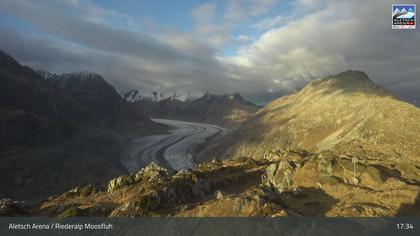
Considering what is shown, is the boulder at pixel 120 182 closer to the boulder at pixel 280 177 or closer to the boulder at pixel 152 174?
the boulder at pixel 152 174

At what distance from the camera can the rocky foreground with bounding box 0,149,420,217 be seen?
4062 cm

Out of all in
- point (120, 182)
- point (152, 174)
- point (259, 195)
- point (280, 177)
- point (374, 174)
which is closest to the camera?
point (259, 195)

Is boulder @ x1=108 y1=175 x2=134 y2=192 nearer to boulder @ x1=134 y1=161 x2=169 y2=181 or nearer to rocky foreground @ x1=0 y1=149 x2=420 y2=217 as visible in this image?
rocky foreground @ x1=0 y1=149 x2=420 y2=217

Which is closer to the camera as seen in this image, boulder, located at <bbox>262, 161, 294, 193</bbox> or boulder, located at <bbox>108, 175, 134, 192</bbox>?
boulder, located at <bbox>262, 161, 294, 193</bbox>

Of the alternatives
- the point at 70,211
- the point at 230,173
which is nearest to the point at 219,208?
the point at 70,211

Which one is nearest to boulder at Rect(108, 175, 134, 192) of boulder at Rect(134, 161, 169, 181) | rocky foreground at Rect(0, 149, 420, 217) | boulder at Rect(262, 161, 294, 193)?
rocky foreground at Rect(0, 149, 420, 217)

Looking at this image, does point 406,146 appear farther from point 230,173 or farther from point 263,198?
point 263,198

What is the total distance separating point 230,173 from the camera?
209 feet

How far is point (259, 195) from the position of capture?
42.8 metres

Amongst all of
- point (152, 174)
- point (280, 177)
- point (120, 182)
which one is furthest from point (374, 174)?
point (120, 182)

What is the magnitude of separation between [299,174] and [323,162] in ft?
9.89

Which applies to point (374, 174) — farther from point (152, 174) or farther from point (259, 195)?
point (152, 174)

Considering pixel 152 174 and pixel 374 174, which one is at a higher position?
pixel 374 174

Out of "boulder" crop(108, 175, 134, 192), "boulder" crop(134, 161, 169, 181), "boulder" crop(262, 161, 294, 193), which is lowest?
"boulder" crop(108, 175, 134, 192)
